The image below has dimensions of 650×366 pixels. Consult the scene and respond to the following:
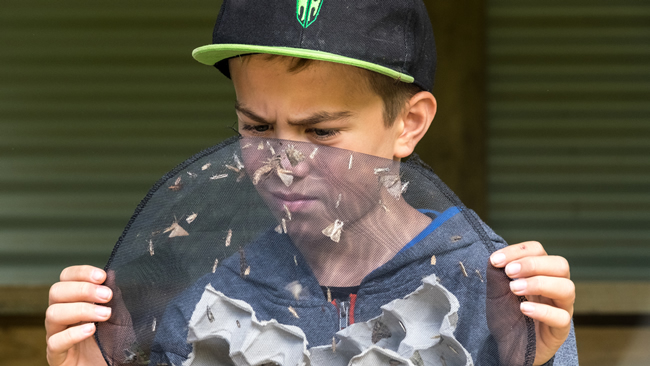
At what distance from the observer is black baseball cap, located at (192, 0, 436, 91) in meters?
1.14

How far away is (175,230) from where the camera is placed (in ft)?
3.20

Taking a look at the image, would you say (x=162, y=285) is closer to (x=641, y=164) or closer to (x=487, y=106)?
(x=487, y=106)

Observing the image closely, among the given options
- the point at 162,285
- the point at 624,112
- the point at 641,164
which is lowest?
the point at 641,164

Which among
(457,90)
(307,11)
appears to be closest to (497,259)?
(307,11)

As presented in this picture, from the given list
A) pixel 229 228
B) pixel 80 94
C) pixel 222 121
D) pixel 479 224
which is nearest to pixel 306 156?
pixel 229 228

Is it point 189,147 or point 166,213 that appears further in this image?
point 189,147

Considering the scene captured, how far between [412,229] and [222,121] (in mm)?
2664

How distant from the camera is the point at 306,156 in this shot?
3.16ft

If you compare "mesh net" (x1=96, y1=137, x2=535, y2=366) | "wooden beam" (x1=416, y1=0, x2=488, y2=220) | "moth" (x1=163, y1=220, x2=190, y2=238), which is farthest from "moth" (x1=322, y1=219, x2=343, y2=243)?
"wooden beam" (x1=416, y1=0, x2=488, y2=220)

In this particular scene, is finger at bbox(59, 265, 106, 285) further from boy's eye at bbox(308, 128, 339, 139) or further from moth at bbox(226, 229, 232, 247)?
boy's eye at bbox(308, 128, 339, 139)

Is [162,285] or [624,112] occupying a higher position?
[162,285]

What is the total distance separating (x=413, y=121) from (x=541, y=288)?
1.70ft

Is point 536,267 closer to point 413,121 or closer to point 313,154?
point 313,154

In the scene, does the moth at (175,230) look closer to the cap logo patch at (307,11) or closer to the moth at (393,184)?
the moth at (393,184)
